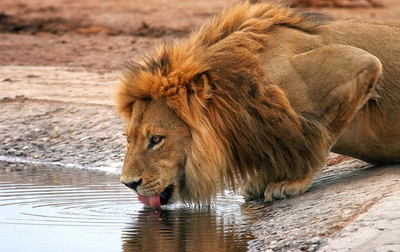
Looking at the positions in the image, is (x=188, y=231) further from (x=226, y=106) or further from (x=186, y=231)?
(x=226, y=106)

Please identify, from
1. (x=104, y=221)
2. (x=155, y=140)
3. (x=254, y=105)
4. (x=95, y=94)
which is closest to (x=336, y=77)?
(x=254, y=105)

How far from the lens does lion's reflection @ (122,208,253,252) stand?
5.05 m

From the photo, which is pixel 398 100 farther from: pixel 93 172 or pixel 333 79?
pixel 93 172

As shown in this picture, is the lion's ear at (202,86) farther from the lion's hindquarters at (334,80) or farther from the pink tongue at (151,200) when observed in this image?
the pink tongue at (151,200)

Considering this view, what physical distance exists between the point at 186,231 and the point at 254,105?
0.88 metres

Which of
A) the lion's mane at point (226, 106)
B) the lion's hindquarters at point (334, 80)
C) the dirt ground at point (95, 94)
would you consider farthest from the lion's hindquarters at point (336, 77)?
the dirt ground at point (95, 94)

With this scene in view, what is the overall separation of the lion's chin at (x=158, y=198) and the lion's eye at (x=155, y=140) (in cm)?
30

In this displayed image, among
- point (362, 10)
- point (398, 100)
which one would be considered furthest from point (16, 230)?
point (362, 10)

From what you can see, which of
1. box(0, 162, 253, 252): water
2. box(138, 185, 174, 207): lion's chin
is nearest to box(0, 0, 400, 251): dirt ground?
box(0, 162, 253, 252): water

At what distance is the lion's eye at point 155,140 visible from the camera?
5.51 meters

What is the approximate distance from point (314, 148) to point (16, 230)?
196 centimetres

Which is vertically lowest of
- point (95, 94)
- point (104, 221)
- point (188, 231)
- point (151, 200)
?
point (188, 231)

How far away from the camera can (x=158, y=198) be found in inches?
220

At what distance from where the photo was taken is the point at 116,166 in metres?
7.96
